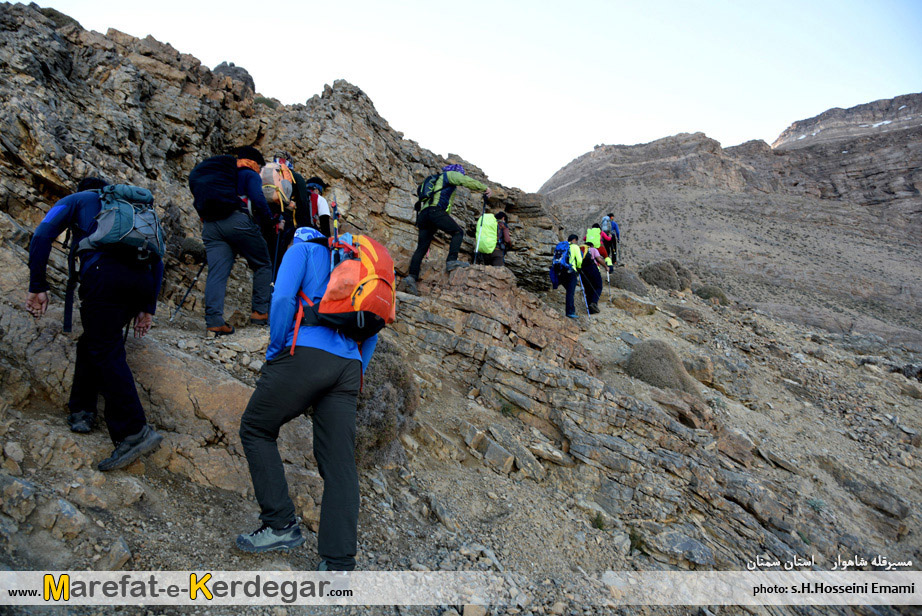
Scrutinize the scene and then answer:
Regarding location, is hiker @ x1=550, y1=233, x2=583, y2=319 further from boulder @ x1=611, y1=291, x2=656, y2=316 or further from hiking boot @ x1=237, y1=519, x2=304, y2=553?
hiking boot @ x1=237, y1=519, x2=304, y2=553

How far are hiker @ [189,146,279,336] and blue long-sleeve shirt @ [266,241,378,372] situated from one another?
2.12 m

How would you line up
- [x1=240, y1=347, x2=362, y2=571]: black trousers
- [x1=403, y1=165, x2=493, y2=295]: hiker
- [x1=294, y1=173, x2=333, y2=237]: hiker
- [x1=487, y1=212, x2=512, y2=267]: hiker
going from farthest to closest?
[x1=487, y1=212, x2=512, y2=267]: hiker, [x1=403, y1=165, x2=493, y2=295]: hiker, [x1=294, y1=173, x2=333, y2=237]: hiker, [x1=240, y1=347, x2=362, y2=571]: black trousers

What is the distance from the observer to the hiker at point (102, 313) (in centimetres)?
294

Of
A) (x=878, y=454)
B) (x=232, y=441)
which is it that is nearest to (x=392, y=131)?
(x=232, y=441)

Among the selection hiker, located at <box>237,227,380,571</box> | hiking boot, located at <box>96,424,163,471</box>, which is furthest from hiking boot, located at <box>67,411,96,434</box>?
hiker, located at <box>237,227,380,571</box>

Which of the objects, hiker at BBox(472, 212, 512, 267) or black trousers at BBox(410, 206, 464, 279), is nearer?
black trousers at BBox(410, 206, 464, 279)

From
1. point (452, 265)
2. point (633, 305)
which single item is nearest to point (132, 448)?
point (452, 265)

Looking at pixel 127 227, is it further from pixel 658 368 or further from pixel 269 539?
pixel 658 368

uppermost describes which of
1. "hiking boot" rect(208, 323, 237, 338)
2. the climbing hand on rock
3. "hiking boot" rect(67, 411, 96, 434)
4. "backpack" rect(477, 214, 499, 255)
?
"backpack" rect(477, 214, 499, 255)

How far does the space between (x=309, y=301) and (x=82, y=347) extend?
5.41 ft

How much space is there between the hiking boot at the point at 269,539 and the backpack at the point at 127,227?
2.05 meters

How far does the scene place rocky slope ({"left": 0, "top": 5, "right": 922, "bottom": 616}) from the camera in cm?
291

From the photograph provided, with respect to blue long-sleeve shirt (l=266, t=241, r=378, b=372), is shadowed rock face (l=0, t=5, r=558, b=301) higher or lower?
higher

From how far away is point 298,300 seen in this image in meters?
2.79
